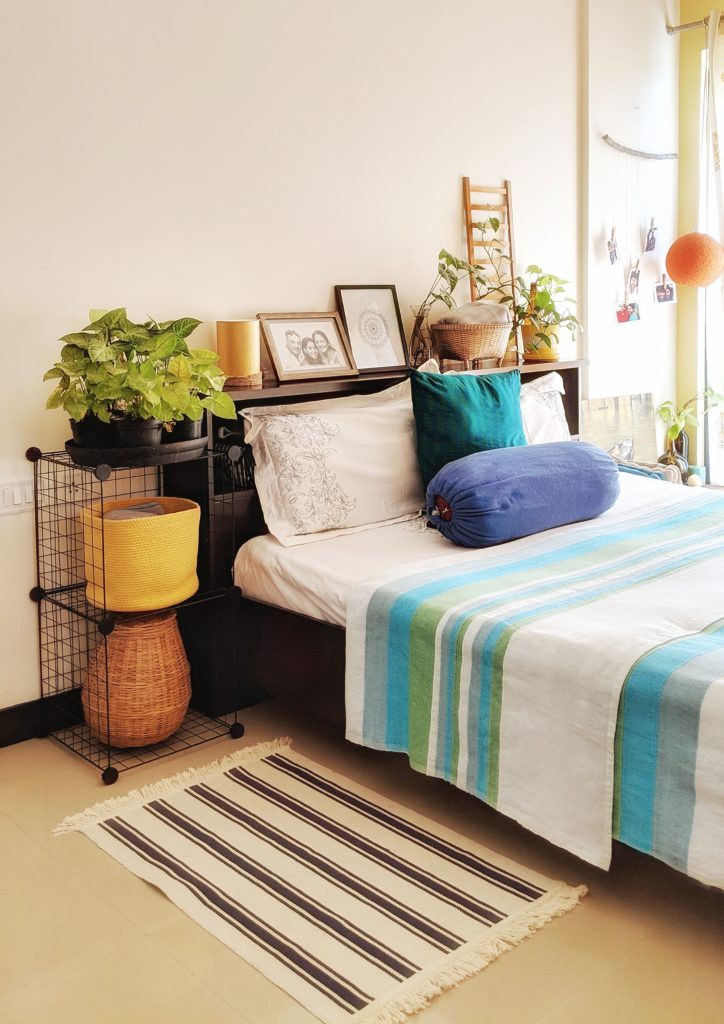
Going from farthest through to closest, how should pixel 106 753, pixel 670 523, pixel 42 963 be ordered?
pixel 670 523
pixel 106 753
pixel 42 963

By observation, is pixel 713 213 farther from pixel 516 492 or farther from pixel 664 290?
pixel 516 492

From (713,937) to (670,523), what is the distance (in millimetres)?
1419

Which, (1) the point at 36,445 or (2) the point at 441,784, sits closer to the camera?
(2) the point at 441,784

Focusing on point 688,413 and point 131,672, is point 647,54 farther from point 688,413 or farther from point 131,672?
point 131,672

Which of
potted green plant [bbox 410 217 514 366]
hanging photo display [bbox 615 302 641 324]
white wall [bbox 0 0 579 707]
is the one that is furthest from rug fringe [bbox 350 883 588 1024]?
hanging photo display [bbox 615 302 641 324]

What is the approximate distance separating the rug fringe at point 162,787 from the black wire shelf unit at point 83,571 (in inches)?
4.8

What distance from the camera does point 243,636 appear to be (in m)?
2.96

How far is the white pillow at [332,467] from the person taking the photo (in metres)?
2.88

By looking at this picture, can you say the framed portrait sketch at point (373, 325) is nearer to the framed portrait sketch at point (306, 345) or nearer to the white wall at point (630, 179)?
the framed portrait sketch at point (306, 345)

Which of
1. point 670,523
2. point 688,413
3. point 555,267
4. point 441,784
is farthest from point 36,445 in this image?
point 688,413

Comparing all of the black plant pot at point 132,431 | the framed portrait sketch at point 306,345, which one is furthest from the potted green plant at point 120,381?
the framed portrait sketch at point 306,345

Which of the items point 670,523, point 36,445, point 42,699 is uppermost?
point 36,445

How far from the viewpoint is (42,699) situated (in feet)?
9.50

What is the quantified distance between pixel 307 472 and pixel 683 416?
8.49 ft
